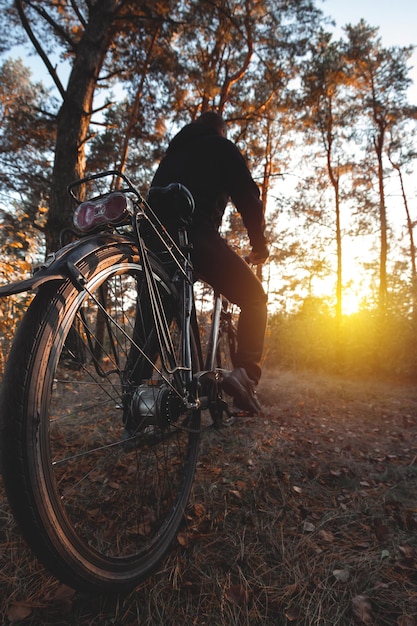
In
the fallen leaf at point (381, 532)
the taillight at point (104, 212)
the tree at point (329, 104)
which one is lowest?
the fallen leaf at point (381, 532)

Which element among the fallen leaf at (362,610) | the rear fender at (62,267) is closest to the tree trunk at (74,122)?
the rear fender at (62,267)

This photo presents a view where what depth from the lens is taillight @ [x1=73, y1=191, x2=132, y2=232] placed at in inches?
38.9

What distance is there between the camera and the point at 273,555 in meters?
1.32

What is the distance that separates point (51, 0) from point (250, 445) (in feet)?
29.3

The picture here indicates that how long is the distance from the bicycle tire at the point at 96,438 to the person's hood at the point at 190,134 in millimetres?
977

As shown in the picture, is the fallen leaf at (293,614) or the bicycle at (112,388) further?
the fallen leaf at (293,614)

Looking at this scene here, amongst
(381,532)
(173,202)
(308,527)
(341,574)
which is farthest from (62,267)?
(381,532)

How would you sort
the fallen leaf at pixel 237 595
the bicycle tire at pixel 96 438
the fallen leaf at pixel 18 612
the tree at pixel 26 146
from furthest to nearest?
the tree at pixel 26 146 → the fallen leaf at pixel 237 595 → the fallen leaf at pixel 18 612 → the bicycle tire at pixel 96 438

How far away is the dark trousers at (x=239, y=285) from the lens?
1.80 meters

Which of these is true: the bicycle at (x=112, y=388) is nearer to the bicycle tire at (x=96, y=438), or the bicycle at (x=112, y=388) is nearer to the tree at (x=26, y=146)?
the bicycle tire at (x=96, y=438)

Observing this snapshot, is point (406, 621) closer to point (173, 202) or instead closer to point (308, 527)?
point (308, 527)

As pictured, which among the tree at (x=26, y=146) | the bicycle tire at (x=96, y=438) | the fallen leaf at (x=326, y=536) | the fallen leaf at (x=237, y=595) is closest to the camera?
the bicycle tire at (x=96, y=438)

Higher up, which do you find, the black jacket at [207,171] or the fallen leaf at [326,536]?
the black jacket at [207,171]

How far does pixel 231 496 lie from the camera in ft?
5.64
